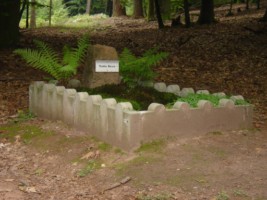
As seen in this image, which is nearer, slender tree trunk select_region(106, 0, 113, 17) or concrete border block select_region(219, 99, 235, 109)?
concrete border block select_region(219, 99, 235, 109)

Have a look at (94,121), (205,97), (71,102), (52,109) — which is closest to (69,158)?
(94,121)

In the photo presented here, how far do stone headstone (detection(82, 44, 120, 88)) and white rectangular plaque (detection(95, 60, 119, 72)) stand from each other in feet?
0.12

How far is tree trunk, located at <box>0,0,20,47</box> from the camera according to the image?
12641 mm

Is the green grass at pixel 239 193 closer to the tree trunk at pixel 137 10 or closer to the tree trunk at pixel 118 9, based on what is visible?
the tree trunk at pixel 137 10

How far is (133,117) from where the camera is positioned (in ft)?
18.7

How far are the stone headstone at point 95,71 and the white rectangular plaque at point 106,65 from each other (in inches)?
1.4

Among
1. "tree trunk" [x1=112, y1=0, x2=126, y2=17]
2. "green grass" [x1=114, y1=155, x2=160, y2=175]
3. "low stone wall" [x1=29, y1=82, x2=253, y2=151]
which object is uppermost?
"tree trunk" [x1=112, y1=0, x2=126, y2=17]

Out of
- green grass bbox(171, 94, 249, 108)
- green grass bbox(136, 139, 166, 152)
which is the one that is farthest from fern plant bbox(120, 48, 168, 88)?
green grass bbox(136, 139, 166, 152)

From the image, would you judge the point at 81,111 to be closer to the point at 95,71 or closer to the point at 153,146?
the point at 95,71

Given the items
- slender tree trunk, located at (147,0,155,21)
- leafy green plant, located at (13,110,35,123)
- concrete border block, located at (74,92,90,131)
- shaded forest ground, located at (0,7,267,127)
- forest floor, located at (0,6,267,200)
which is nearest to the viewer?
forest floor, located at (0,6,267,200)

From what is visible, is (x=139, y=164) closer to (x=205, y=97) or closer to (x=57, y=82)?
(x=205, y=97)

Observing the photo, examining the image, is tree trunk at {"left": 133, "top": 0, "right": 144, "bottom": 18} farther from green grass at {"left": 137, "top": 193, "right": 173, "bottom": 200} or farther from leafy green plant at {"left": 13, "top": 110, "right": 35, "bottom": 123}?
green grass at {"left": 137, "top": 193, "right": 173, "bottom": 200}

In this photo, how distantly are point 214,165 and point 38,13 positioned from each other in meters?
38.7

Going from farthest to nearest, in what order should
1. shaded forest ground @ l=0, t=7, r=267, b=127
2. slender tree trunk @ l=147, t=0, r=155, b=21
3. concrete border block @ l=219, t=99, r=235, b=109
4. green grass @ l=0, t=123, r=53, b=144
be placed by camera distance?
slender tree trunk @ l=147, t=0, r=155, b=21 < shaded forest ground @ l=0, t=7, r=267, b=127 < green grass @ l=0, t=123, r=53, b=144 < concrete border block @ l=219, t=99, r=235, b=109
